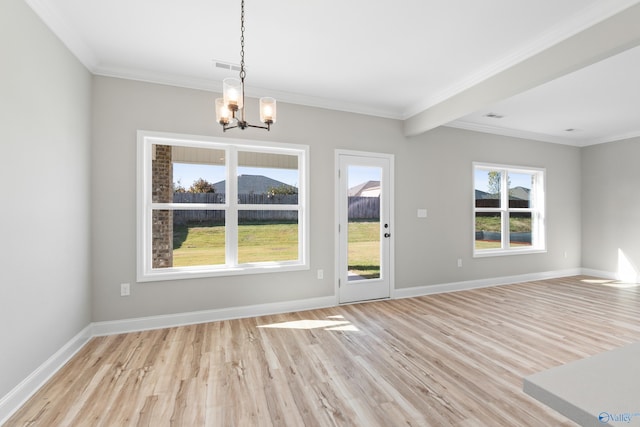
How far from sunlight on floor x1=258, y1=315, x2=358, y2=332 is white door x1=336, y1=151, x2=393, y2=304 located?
71 centimetres

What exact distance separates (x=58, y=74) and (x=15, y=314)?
190 cm

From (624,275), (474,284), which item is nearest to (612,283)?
(624,275)

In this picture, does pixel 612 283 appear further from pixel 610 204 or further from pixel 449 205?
pixel 449 205

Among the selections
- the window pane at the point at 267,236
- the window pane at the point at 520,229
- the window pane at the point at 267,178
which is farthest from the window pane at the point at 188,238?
the window pane at the point at 520,229

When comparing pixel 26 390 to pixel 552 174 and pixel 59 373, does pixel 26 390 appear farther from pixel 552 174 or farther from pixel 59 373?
pixel 552 174

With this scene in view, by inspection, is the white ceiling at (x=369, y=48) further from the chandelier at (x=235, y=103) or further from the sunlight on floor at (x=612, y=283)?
the sunlight on floor at (x=612, y=283)

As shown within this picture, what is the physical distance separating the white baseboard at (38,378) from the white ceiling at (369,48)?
2.65 meters

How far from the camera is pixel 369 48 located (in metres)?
2.82

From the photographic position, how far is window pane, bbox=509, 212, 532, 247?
18.4ft

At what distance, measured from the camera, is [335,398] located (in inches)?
81.4

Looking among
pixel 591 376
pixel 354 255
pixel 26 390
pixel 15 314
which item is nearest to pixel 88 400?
pixel 26 390

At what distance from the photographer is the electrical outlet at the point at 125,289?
125 inches

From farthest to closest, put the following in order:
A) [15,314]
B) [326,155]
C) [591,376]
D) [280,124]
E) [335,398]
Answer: [326,155]
[280,124]
[335,398]
[15,314]
[591,376]

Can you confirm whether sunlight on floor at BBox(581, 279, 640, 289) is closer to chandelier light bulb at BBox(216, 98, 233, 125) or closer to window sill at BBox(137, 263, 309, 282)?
window sill at BBox(137, 263, 309, 282)
